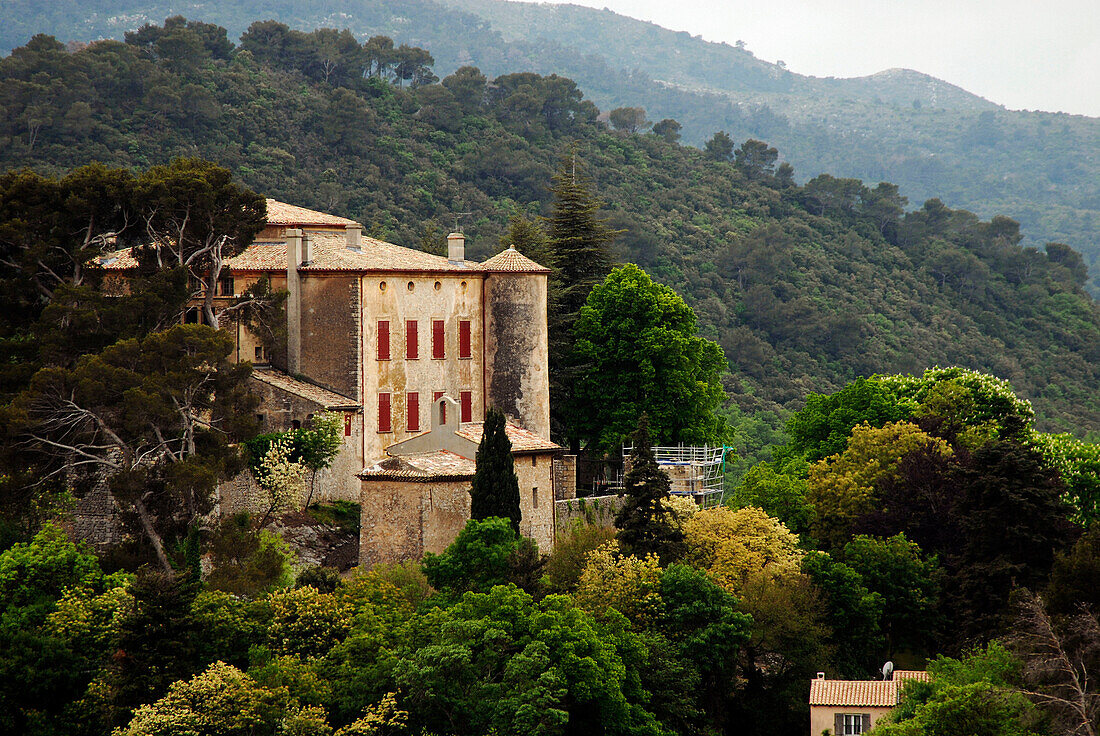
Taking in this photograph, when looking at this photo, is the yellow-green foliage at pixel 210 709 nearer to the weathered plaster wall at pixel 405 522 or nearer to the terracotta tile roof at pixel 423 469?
the weathered plaster wall at pixel 405 522

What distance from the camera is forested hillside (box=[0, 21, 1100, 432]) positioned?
8088 cm

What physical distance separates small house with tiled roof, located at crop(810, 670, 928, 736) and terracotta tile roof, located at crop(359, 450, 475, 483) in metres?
10.4

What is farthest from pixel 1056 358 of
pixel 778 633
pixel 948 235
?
pixel 778 633

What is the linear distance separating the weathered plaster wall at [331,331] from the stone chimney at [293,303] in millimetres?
149

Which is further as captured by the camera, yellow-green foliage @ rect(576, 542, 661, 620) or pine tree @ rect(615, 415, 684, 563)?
pine tree @ rect(615, 415, 684, 563)

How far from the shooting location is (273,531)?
37344 millimetres

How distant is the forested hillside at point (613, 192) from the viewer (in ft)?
265

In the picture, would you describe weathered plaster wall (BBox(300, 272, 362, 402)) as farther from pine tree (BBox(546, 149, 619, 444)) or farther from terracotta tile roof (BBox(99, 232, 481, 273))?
pine tree (BBox(546, 149, 619, 444))

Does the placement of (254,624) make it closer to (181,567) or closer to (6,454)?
(181,567)

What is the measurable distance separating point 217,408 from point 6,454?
519 centimetres

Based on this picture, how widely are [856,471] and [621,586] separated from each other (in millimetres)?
12323

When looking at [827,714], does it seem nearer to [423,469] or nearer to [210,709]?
[423,469]

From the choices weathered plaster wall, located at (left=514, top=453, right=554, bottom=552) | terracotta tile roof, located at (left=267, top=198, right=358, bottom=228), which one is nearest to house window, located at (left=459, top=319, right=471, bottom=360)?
weathered plaster wall, located at (left=514, top=453, right=554, bottom=552)

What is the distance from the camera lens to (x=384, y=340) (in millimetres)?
41875
